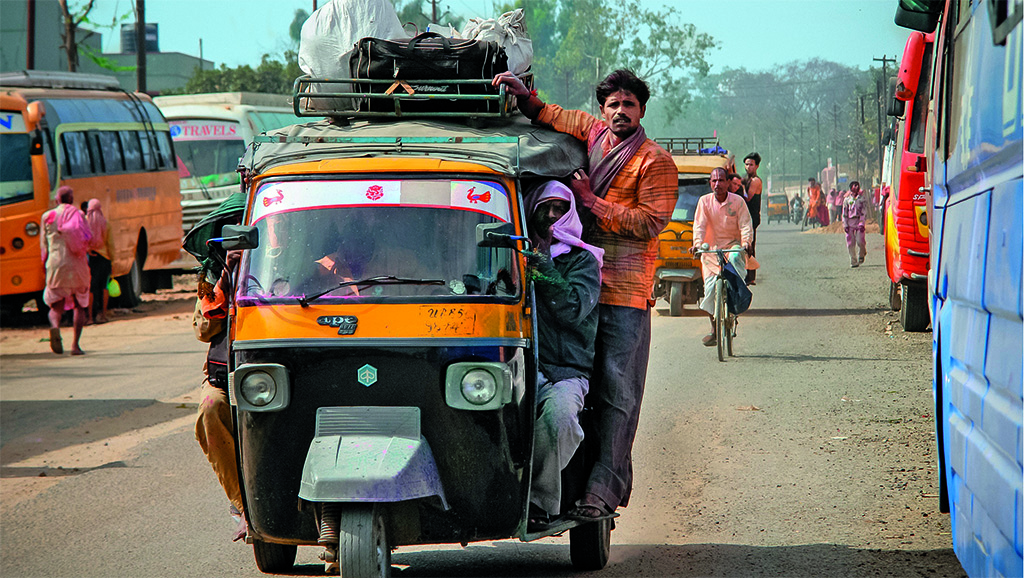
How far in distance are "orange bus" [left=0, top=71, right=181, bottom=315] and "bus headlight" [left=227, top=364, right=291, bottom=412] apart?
538 inches

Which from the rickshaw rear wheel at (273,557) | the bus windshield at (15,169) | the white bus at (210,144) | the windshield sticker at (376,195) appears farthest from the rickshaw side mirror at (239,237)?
the white bus at (210,144)

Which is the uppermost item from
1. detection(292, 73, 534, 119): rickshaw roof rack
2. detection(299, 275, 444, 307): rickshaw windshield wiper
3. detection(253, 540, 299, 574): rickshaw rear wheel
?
detection(292, 73, 534, 119): rickshaw roof rack

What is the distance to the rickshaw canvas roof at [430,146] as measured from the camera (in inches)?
195

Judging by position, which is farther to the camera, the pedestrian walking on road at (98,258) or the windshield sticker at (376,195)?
the pedestrian walking on road at (98,258)

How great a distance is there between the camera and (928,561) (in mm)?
5477

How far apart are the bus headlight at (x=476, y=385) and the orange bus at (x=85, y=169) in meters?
14.1

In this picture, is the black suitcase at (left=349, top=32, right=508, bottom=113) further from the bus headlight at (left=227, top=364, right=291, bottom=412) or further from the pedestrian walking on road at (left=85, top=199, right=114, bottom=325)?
the pedestrian walking on road at (left=85, top=199, right=114, bottom=325)

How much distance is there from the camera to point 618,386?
5.44 m

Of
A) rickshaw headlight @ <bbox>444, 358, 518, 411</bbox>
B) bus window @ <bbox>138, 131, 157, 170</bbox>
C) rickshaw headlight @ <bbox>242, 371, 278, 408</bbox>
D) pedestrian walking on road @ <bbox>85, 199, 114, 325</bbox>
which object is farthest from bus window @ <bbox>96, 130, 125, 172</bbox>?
rickshaw headlight @ <bbox>444, 358, 518, 411</bbox>

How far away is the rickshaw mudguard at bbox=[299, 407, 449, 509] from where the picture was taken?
4.27 metres

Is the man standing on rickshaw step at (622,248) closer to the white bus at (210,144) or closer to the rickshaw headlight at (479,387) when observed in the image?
the rickshaw headlight at (479,387)

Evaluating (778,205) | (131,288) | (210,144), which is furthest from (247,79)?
(778,205)

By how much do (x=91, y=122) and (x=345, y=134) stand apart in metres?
15.7

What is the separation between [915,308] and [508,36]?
930cm
